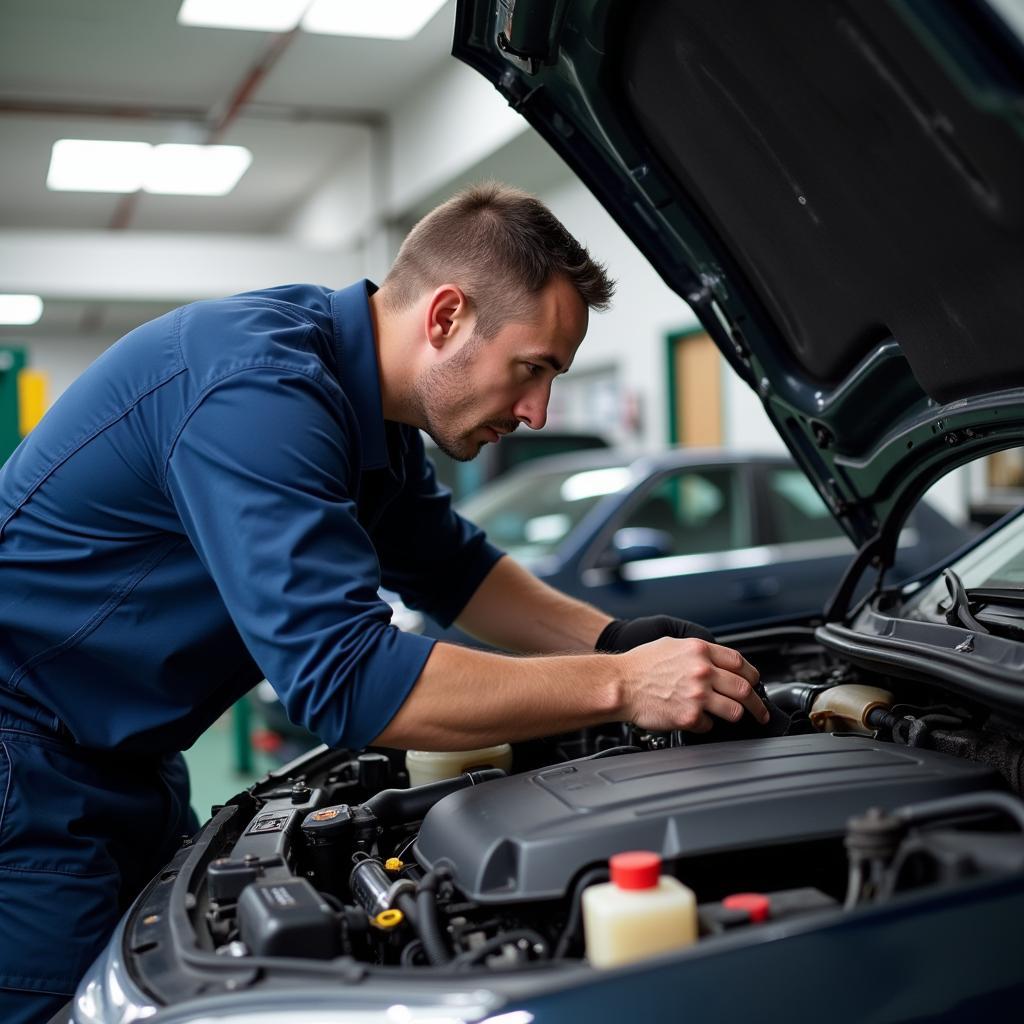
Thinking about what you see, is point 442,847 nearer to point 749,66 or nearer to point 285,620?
point 285,620

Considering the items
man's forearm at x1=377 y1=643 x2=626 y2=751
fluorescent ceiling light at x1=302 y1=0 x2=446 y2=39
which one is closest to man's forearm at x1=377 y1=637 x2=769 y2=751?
man's forearm at x1=377 y1=643 x2=626 y2=751

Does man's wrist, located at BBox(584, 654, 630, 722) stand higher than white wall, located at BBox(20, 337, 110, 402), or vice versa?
white wall, located at BBox(20, 337, 110, 402)

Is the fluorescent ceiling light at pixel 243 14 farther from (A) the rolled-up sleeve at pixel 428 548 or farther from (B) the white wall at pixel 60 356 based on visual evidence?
(B) the white wall at pixel 60 356

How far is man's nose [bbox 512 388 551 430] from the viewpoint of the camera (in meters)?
1.83

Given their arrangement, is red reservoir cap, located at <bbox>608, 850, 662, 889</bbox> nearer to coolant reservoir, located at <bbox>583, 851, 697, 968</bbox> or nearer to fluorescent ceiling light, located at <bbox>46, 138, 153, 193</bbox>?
coolant reservoir, located at <bbox>583, 851, 697, 968</bbox>

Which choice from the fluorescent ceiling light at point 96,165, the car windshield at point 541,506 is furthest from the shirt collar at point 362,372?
the fluorescent ceiling light at point 96,165

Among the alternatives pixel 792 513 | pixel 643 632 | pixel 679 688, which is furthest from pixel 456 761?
pixel 792 513

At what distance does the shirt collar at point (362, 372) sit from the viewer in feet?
5.96

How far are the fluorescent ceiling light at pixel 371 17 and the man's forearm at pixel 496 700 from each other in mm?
6262

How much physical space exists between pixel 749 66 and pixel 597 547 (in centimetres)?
303

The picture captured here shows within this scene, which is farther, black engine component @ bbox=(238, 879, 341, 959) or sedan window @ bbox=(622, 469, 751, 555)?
sedan window @ bbox=(622, 469, 751, 555)

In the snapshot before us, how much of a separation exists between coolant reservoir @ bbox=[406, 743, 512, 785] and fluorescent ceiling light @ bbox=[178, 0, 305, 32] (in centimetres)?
603

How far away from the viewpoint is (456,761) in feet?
6.27

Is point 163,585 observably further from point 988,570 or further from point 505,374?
point 988,570
